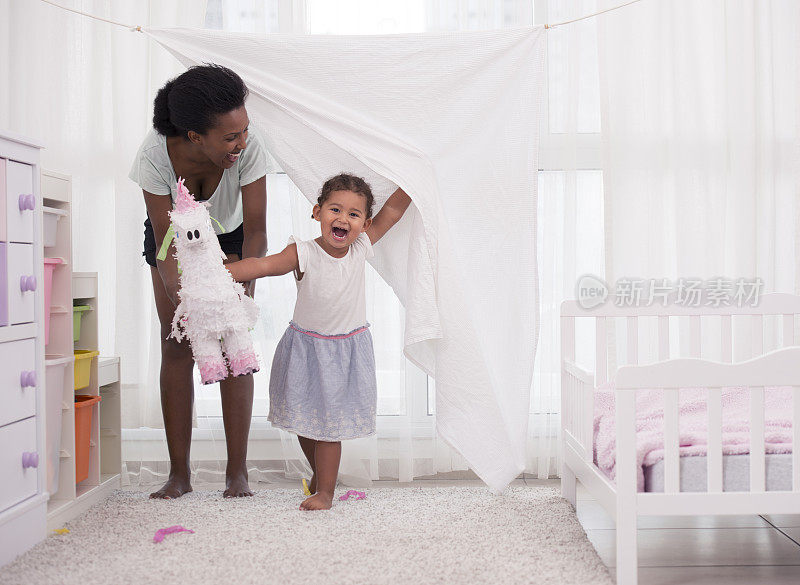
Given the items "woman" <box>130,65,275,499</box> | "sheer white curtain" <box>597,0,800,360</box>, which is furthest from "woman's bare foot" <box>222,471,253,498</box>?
"sheer white curtain" <box>597,0,800,360</box>

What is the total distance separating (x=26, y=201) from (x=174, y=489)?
89cm

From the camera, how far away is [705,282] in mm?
2377

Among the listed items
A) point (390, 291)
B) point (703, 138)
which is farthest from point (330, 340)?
point (703, 138)

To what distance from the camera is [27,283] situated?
1.75 metres

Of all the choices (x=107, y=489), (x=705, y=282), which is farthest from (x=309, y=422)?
(x=705, y=282)

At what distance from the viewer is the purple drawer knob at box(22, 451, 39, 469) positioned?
5.70ft

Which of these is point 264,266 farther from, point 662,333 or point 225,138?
point 662,333

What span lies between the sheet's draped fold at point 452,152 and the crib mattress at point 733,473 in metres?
0.55

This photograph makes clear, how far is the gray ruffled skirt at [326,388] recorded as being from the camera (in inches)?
78.9

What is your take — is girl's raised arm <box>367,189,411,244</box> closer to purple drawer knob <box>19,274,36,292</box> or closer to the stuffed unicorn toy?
the stuffed unicorn toy

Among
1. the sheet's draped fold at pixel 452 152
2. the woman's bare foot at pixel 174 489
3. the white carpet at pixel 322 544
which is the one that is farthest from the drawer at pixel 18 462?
the sheet's draped fold at pixel 452 152

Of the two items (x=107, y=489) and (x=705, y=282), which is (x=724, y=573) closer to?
(x=705, y=282)

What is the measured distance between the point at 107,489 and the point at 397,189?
3.96 feet

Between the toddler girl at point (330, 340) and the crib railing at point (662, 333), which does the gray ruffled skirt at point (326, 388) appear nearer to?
A: the toddler girl at point (330, 340)
